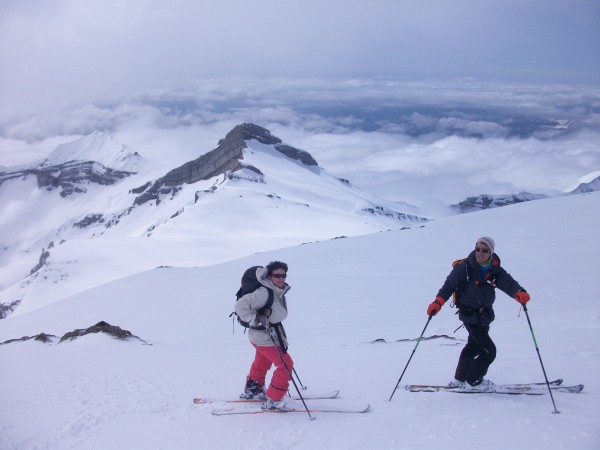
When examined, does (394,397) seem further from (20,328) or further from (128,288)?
(20,328)

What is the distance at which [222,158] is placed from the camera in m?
160

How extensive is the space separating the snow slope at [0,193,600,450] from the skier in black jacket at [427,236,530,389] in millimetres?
572

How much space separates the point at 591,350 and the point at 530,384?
8.16 feet

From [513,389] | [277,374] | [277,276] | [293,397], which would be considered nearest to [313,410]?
[277,374]

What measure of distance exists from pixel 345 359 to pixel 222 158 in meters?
154

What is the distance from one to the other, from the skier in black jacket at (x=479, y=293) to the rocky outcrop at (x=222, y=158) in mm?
142810

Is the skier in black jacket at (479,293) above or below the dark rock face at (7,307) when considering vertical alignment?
above

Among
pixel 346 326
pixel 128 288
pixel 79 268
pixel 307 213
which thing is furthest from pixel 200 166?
pixel 346 326

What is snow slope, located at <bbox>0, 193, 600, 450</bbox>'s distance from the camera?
6.16 meters

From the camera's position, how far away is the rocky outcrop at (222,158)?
516 ft

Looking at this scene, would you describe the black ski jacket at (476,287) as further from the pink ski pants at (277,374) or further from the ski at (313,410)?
the pink ski pants at (277,374)

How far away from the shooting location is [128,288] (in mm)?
25219

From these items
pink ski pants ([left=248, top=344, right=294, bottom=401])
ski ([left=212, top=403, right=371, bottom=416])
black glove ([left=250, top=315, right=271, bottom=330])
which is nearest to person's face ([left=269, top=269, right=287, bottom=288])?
black glove ([left=250, top=315, right=271, bottom=330])

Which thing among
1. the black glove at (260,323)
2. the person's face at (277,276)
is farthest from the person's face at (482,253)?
the black glove at (260,323)
